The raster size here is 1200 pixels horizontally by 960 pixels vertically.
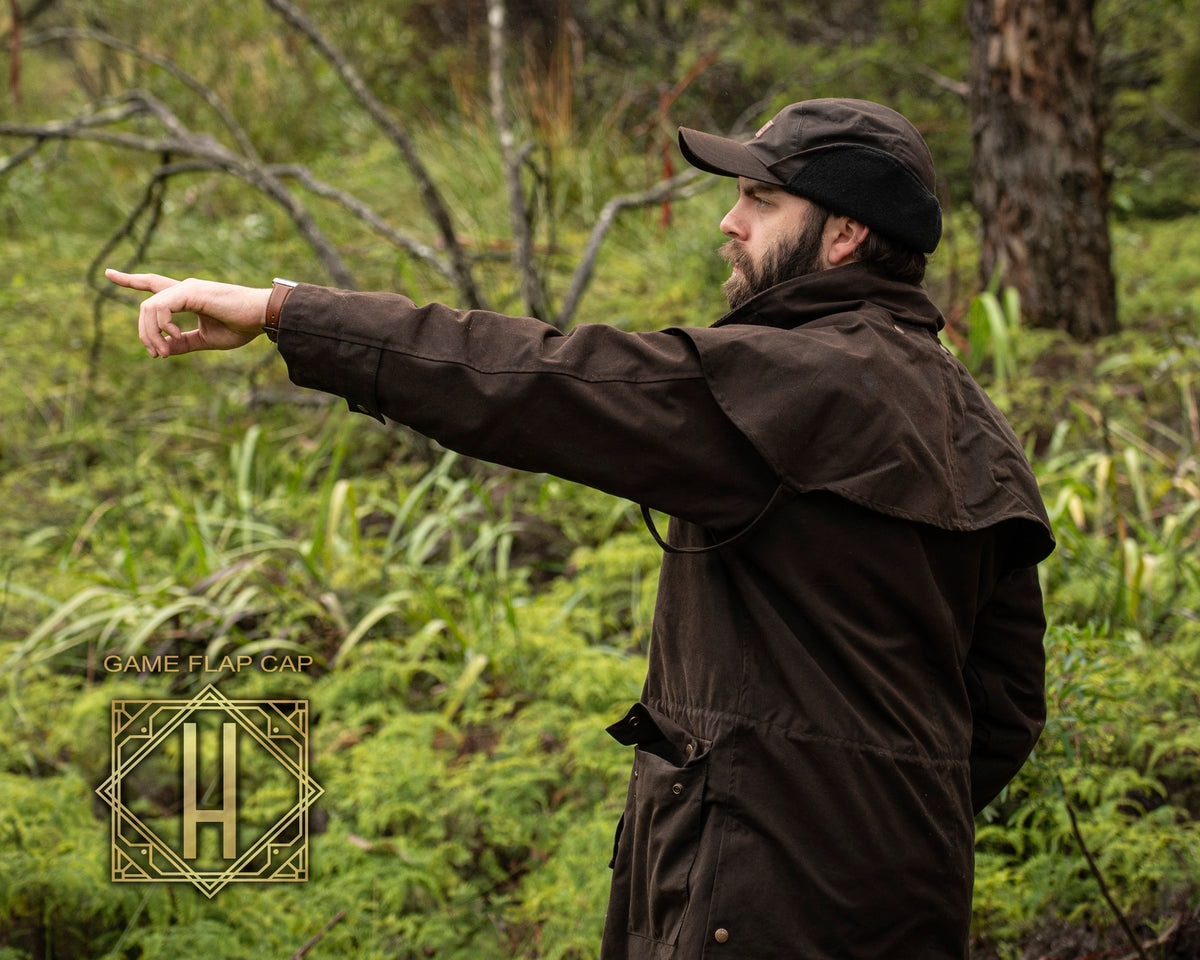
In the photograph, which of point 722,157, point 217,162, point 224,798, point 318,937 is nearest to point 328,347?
point 722,157

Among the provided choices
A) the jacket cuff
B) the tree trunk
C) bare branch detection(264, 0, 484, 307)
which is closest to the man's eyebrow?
the jacket cuff

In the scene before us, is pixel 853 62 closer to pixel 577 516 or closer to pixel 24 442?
pixel 577 516

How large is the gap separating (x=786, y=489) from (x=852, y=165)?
1.72ft

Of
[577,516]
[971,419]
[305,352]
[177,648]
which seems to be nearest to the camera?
[305,352]

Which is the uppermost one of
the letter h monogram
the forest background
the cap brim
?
the cap brim

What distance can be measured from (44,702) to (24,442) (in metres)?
2.71

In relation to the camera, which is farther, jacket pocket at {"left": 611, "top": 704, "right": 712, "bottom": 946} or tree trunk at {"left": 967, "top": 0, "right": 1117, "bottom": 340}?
tree trunk at {"left": 967, "top": 0, "right": 1117, "bottom": 340}

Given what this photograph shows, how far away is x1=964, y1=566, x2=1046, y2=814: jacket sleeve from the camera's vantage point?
1796 mm

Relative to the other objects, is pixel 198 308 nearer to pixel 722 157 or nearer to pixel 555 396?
pixel 555 396

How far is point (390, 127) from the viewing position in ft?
14.6

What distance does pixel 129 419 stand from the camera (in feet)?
19.5

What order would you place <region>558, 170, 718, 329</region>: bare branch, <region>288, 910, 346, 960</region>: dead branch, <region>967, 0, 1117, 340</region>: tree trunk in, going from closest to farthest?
<region>288, 910, 346, 960</region>: dead branch, <region>558, 170, 718, 329</region>: bare branch, <region>967, 0, 1117, 340</region>: tree trunk

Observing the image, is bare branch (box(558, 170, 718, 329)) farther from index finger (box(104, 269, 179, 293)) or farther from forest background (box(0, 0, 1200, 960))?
index finger (box(104, 269, 179, 293))

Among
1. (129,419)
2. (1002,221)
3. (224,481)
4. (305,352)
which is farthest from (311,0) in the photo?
(305,352)
